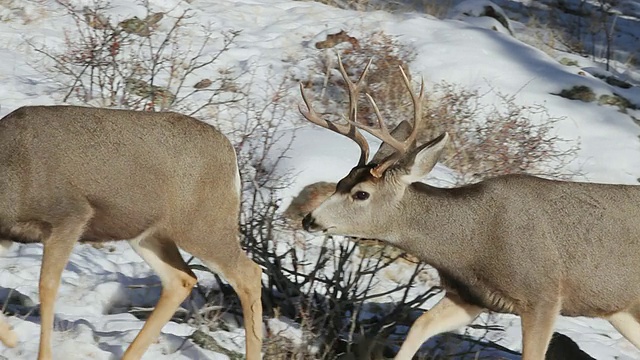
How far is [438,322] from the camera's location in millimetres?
7121

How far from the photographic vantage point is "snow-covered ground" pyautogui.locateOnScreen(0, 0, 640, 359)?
322 inches

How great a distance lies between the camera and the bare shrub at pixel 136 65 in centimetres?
1120

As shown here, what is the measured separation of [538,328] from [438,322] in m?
0.64

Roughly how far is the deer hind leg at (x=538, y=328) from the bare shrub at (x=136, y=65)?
15.5 feet

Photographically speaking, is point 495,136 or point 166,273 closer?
point 166,273

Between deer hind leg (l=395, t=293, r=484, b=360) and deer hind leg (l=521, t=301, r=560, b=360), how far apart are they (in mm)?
392

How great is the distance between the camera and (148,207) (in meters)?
6.58

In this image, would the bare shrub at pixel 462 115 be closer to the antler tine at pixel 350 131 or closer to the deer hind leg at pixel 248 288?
the antler tine at pixel 350 131

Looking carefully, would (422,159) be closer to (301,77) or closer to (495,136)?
(495,136)

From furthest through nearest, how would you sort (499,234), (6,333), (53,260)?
(499,234) < (6,333) < (53,260)

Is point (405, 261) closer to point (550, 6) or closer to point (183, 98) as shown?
point (183, 98)

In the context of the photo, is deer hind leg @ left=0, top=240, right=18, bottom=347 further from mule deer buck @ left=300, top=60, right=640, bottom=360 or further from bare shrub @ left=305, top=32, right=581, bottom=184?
bare shrub @ left=305, top=32, right=581, bottom=184

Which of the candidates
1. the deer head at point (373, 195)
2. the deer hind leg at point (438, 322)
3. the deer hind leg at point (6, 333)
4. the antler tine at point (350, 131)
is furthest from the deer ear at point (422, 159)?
the deer hind leg at point (6, 333)

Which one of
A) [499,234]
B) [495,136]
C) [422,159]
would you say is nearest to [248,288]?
[422,159]
